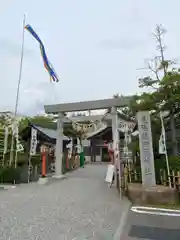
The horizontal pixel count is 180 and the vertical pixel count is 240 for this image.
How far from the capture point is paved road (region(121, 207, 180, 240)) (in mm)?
4415

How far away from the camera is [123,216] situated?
5.83 metres

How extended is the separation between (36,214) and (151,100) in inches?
236

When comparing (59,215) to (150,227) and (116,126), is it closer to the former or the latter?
(150,227)

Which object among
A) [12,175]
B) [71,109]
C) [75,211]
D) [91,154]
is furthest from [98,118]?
[91,154]

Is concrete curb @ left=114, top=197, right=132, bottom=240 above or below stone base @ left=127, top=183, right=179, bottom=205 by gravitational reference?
below

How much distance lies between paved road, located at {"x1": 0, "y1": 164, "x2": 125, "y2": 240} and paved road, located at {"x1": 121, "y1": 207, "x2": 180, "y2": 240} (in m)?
0.34

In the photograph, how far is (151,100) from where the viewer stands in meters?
8.89

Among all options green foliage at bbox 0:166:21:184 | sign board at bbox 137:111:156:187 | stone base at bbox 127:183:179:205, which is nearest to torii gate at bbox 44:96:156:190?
sign board at bbox 137:111:156:187

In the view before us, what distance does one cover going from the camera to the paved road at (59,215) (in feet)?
14.7

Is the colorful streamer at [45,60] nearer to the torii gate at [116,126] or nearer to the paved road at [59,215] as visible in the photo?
the torii gate at [116,126]

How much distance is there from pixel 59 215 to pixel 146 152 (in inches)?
150

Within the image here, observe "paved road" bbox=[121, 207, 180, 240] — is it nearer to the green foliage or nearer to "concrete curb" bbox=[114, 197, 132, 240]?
"concrete curb" bbox=[114, 197, 132, 240]

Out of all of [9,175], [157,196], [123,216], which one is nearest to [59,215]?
[123,216]

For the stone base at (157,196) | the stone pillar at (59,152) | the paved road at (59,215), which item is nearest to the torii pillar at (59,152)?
the stone pillar at (59,152)
